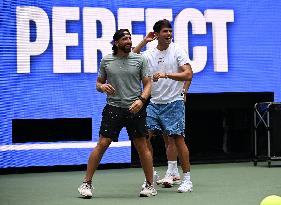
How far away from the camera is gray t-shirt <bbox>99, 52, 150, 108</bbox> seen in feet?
22.3

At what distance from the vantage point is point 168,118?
7355 mm

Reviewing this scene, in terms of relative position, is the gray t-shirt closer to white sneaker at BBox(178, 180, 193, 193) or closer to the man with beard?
the man with beard

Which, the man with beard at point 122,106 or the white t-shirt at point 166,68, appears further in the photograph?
the white t-shirt at point 166,68

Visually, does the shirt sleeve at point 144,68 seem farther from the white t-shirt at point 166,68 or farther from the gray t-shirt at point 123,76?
the white t-shirt at point 166,68

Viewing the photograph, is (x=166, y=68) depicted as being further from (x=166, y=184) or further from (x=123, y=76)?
(x=166, y=184)

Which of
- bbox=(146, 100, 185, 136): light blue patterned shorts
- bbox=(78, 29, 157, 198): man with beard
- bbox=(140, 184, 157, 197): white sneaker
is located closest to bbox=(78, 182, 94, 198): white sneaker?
bbox=(78, 29, 157, 198): man with beard

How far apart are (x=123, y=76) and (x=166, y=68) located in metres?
0.71

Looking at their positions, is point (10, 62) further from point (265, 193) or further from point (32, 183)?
point (265, 193)

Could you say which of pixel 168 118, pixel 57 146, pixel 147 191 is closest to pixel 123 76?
pixel 168 118

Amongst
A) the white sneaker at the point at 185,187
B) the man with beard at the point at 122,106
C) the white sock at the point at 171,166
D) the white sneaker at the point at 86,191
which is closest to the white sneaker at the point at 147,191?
the man with beard at the point at 122,106

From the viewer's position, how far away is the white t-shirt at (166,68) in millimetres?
7312

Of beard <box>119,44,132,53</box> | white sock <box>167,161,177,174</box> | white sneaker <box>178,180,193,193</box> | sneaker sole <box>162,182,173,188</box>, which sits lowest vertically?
sneaker sole <box>162,182,173,188</box>

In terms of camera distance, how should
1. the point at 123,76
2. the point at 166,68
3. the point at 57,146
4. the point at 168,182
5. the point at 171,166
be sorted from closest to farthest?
1. the point at 123,76
2. the point at 166,68
3. the point at 168,182
4. the point at 171,166
5. the point at 57,146

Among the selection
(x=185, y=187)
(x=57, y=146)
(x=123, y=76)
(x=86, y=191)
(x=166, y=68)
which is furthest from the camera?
(x=57, y=146)
